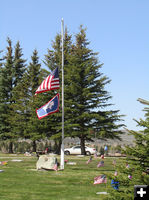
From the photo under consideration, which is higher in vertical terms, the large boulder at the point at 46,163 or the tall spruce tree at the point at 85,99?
the tall spruce tree at the point at 85,99

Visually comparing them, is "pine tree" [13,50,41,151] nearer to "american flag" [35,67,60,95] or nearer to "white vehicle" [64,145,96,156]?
"white vehicle" [64,145,96,156]

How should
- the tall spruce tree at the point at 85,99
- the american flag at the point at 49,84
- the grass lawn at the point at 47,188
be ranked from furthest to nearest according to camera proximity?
the tall spruce tree at the point at 85,99 < the american flag at the point at 49,84 < the grass lawn at the point at 47,188

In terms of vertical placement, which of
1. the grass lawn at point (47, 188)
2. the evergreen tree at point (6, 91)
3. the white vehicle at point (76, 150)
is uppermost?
the evergreen tree at point (6, 91)

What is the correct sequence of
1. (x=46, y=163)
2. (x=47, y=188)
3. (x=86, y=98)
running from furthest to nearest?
(x=86, y=98), (x=46, y=163), (x=47, y=188)

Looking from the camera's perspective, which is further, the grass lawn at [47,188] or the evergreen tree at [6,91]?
the evergreen tree at [6,91]

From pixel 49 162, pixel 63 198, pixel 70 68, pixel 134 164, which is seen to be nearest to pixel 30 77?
pixel 70 68

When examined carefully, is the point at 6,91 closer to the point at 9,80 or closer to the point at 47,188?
the point at 9,80

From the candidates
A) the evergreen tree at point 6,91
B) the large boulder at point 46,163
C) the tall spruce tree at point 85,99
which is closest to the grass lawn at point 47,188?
the large boulder at point 46,163

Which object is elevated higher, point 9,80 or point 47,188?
point 9,80

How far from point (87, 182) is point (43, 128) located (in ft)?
90.0

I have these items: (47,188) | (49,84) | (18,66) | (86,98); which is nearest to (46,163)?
(49,84)

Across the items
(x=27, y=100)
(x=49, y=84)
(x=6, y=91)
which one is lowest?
(x=49, y=84)

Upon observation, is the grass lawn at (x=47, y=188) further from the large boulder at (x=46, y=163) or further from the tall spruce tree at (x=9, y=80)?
the tall spruce tree at (x=9, y=80)

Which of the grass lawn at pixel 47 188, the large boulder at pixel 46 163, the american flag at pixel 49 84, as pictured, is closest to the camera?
the grass lawn at pixel 47 188
